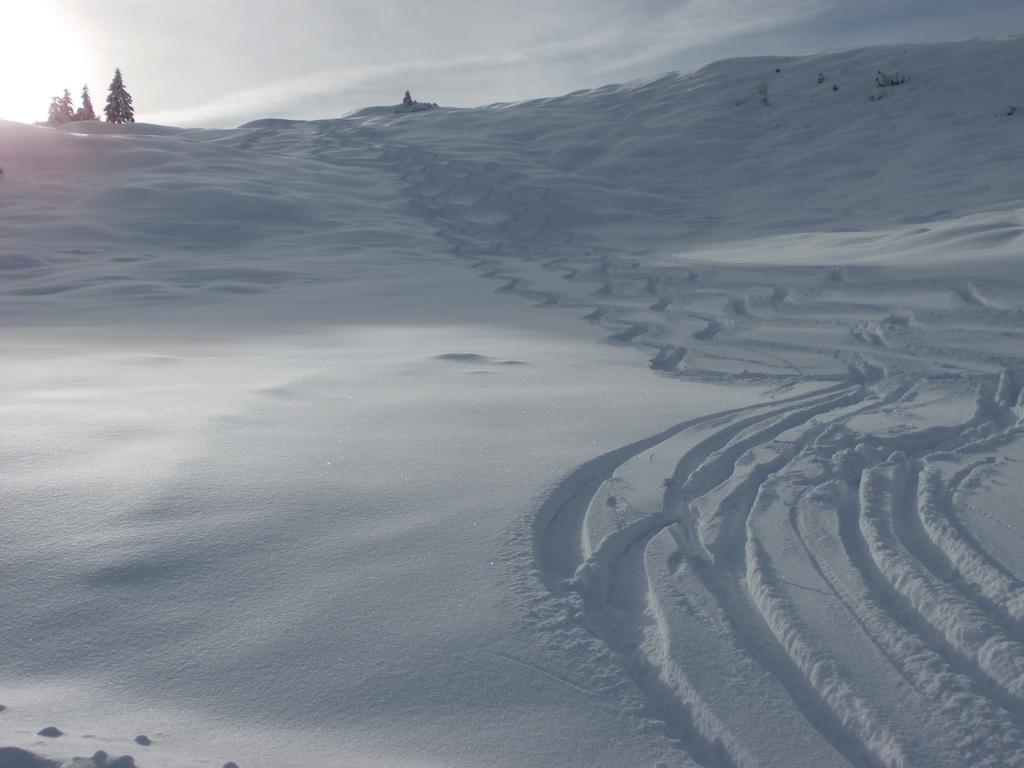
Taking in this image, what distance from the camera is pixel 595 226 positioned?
13.2 m

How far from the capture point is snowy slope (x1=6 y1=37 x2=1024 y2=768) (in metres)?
1.78

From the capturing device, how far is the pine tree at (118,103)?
36688 millimetres

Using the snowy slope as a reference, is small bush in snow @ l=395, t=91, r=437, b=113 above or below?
above

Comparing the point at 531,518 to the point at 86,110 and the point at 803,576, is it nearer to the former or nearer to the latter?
the point at 803,576

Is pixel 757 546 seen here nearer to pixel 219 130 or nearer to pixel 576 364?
pixel 576 364

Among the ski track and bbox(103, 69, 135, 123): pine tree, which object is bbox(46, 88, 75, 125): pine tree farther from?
the ski track

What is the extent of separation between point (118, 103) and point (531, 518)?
4029 centimetres

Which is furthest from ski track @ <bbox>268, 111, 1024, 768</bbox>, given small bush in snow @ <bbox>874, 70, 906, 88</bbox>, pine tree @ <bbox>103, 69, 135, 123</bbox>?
pine tree @ <bbox>103, 69, 135, 123</bbox>

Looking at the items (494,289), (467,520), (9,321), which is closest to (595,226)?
A: (494,289)

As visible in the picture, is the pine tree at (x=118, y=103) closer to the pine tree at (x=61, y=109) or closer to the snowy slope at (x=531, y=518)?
the pine tree at (x=61, y=109)

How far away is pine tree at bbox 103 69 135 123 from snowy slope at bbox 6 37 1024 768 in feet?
108

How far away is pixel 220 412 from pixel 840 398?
297cm

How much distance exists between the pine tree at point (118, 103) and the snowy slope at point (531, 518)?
33.0m

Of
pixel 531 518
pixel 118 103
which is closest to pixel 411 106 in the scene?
pixel 118 103
